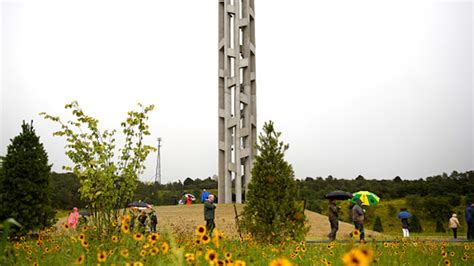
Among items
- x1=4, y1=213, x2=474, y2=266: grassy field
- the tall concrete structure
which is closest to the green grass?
x1=4, y1=213, x2=474, y2=266: grassy field

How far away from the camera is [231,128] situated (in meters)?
23.7

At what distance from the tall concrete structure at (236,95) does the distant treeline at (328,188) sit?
19.7 ft

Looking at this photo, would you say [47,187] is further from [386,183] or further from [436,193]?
[386,183]

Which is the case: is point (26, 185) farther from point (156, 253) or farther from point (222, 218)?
point (156, 253)

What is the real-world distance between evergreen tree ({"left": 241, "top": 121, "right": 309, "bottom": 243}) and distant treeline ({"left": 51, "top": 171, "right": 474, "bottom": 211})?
58.9ft

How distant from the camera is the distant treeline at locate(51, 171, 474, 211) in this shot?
98.9 ft

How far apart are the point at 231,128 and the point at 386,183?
20.3 m

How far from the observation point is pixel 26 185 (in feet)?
46.6

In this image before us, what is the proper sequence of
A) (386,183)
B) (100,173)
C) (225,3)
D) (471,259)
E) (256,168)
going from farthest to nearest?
(386,183) → (225,3) → (256,168) → (100,173) → (471,259)

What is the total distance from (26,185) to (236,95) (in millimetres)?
Result: 11284

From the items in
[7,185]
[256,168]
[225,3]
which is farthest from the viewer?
[225,3]

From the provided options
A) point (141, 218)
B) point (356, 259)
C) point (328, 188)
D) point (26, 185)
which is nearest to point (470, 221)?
point (141, 218)

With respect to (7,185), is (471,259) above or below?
below

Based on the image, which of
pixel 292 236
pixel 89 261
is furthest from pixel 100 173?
pixel 292 236
